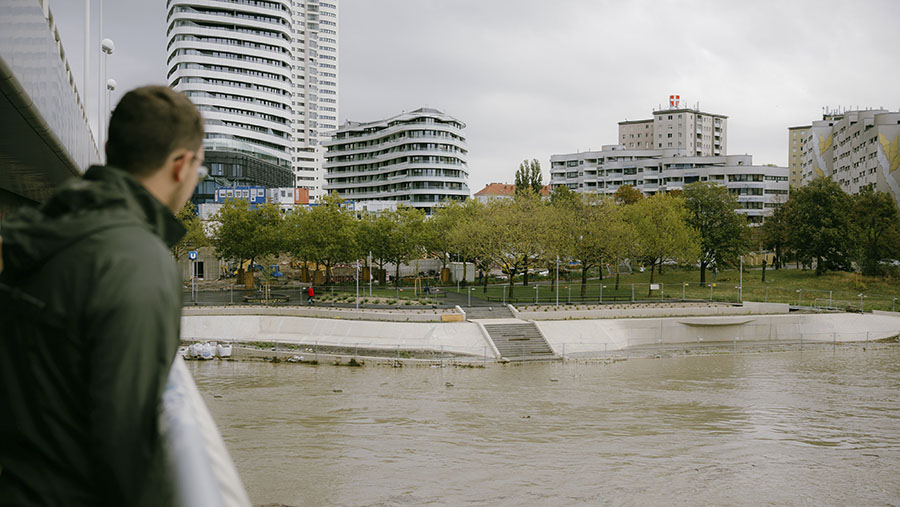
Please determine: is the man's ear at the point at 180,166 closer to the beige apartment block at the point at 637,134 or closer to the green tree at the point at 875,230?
the green tree at the point at 875,230

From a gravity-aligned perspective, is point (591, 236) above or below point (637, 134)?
below

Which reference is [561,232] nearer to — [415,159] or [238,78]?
[415,159]

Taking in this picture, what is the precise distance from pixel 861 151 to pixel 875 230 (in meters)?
31.2

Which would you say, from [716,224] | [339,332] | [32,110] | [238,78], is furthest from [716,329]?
[238,78]

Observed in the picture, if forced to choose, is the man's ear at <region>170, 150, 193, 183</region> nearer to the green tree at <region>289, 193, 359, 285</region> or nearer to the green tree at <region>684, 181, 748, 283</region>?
the green tree at <region>289, 193, 359, 285</region>

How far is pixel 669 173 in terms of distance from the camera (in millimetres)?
112438

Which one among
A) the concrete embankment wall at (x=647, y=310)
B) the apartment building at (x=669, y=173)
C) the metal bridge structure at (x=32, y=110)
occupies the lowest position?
the concrete embankment wall at (x=647, y=310)

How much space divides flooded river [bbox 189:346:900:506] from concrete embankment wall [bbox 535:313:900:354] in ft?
15.9

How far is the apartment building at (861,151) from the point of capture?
81375 mm

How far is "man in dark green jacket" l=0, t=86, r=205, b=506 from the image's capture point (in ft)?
4.62

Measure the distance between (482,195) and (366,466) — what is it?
111 meters

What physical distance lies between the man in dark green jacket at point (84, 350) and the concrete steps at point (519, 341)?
34.2 metres

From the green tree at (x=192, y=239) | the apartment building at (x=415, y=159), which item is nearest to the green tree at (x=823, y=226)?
the apartment building at (x=415, y=159)

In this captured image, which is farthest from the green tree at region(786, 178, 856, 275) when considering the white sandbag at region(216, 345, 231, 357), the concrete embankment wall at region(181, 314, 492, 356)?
the white sandbag at region(216, 345, 231, 357)
